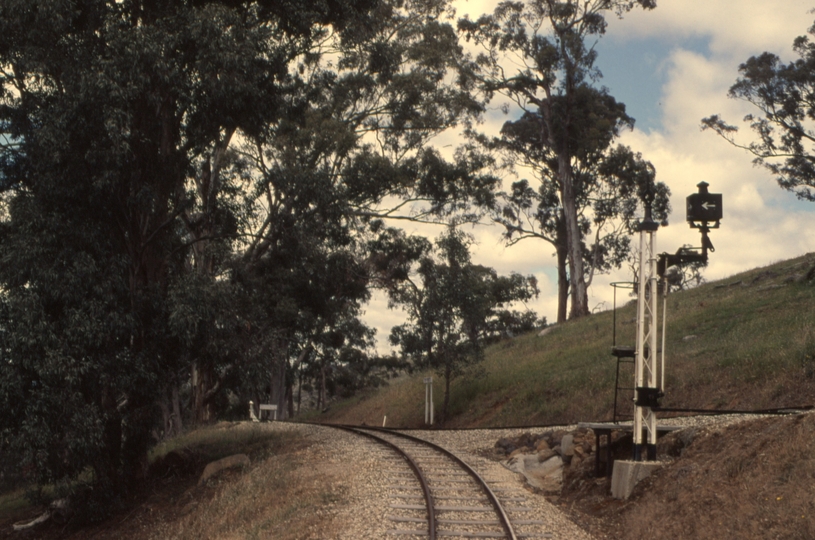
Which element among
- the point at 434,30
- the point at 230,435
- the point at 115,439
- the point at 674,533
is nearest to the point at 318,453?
the point at 115,439

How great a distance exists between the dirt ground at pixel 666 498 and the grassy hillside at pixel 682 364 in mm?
6086

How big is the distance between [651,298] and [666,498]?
3250 mm

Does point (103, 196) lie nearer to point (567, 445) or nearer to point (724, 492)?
point (567, 445)

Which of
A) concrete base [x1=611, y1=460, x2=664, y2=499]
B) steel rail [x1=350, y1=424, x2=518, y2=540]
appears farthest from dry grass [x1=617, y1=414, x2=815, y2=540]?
steel rail [x1=350, y1=424, x2=518, y2=540]

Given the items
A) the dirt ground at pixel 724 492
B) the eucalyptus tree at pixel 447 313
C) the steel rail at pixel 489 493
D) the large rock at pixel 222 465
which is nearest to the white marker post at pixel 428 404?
the eucalyptus tree at pixel 447 313

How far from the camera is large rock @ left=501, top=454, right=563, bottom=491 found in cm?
1461

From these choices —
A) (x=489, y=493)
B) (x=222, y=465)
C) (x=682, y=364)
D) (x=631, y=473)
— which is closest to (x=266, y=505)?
(x=489, y=493)

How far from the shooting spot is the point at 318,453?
18.7 meters

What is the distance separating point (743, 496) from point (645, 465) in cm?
247

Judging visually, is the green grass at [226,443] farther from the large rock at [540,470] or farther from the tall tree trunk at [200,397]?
the large rock at [540,470]

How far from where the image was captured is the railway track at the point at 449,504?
10.5 meters

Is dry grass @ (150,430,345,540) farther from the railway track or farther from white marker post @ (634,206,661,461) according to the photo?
white marker post @ (634,206,661,461)

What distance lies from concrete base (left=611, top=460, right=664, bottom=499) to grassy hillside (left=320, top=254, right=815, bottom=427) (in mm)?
6227

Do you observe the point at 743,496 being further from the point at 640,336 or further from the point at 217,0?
the point at 217,0
